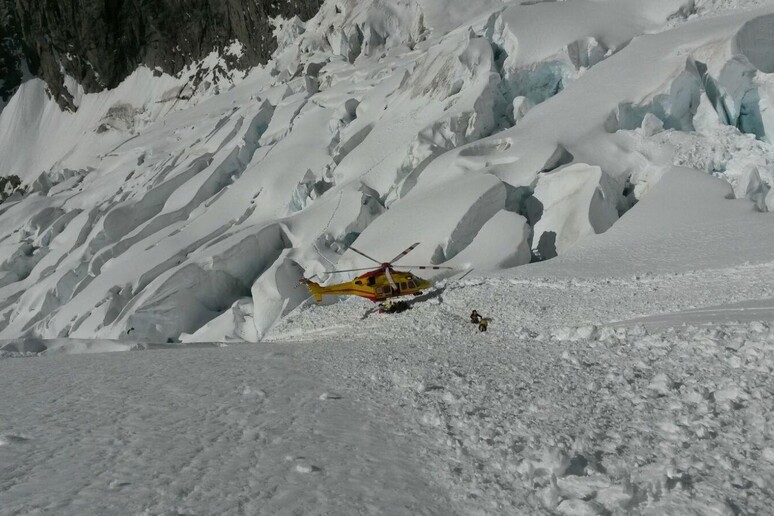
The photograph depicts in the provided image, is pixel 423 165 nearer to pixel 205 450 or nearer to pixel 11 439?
pixel 205 450

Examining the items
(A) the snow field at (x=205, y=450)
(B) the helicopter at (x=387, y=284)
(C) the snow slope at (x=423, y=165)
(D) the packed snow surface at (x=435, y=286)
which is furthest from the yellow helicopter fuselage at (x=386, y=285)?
(A) the snow field at (x=205, y=450)

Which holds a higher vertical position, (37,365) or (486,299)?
(37,365)

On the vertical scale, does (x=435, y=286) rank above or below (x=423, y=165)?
below

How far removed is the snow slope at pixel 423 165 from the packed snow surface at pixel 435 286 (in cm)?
13

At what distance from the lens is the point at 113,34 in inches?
2645

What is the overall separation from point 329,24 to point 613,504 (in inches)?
1872

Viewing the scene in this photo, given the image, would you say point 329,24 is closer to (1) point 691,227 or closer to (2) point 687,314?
(1) point 691,227

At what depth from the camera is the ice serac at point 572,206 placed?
1828cm

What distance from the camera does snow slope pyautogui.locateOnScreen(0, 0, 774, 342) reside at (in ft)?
64.0

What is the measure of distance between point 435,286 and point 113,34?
67.2m

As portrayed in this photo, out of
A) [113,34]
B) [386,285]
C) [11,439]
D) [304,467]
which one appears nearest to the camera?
[304,467]

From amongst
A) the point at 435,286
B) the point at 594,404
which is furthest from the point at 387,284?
the point at 594,404

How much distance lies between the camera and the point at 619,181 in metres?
19.6

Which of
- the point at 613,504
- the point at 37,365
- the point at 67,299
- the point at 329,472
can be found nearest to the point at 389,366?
the point at 329,472
